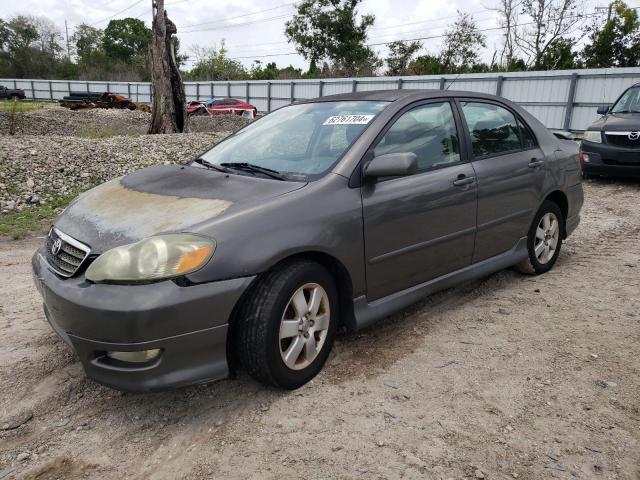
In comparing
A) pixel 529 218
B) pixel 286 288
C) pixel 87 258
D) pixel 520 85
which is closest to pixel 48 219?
pixel 87 258

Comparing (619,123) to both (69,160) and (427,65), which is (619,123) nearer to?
(69,160)

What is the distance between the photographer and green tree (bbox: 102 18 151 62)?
255 ft

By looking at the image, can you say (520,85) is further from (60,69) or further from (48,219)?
(60,69)

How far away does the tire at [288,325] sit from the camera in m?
2.49

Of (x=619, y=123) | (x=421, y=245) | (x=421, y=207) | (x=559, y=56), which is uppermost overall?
(x=559, y=56)

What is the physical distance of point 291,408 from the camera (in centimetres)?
261

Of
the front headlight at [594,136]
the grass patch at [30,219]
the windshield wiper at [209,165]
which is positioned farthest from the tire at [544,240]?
the grass patch at [30,219]

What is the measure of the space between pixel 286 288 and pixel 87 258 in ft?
3.13

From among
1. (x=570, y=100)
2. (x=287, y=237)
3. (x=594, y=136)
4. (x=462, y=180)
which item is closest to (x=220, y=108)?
(x=570, y=100)

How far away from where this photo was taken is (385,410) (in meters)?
2.59

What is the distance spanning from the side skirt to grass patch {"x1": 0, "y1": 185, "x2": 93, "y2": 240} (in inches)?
184

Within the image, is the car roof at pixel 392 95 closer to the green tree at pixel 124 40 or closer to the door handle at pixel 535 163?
the door handle at pixel 535 163

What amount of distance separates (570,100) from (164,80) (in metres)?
11.7

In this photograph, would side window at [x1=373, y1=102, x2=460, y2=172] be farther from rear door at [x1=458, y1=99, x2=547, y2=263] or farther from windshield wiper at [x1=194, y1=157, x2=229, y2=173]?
windshield wiper at [x1=194, y1=157, x2=229, y2=173]
